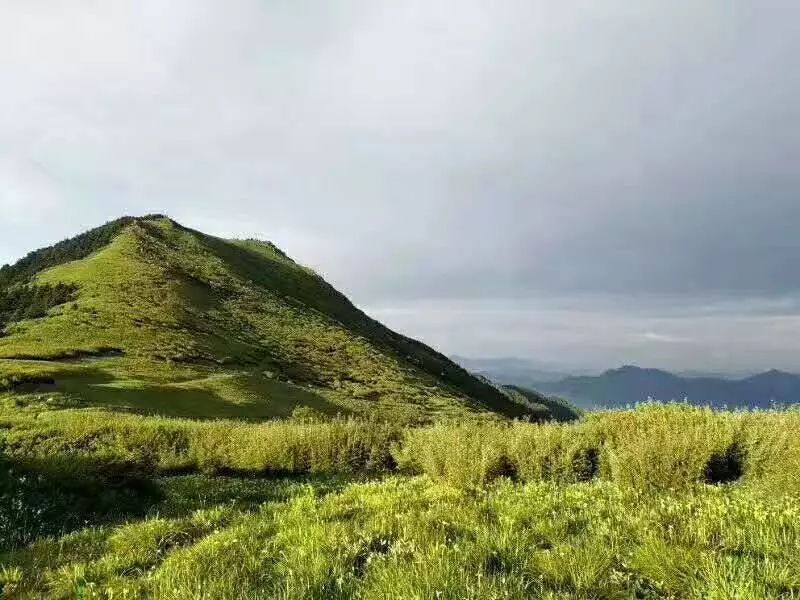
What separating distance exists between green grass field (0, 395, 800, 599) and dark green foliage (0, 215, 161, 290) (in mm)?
81810

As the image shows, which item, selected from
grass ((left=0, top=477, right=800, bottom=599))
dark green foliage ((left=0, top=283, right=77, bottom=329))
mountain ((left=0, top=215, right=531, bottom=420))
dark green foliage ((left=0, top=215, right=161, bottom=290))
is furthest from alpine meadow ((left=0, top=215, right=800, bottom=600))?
dark green foliage ((left=0, top=215, right=161, bottom=290))

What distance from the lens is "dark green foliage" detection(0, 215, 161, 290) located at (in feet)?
297

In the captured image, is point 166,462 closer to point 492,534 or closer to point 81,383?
point 492,534

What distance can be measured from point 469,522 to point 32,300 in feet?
233

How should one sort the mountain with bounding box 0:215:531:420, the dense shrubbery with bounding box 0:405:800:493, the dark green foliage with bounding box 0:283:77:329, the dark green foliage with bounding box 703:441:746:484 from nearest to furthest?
the dense shrubbery with bounding box 0:405:800:493, the dark green foliage with bounding box 703:441:746:484, the mountain with bounding box 0:215:531:420, the dark green foliage with bounding box 0:283:77:329

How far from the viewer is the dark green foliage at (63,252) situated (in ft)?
297

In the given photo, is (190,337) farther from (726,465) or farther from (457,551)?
(457,551)

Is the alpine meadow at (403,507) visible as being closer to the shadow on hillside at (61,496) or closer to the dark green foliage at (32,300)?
the shadow on hillside at (61,496)

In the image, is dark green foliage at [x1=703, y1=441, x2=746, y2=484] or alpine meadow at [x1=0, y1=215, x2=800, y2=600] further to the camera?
dark green foliage at [x1=703, y1=441, x2=746, y2=484]

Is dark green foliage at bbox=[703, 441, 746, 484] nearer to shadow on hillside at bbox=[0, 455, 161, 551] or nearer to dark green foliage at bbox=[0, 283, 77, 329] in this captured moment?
shadow on hillside at bbox=[0, 455, 161, 551]

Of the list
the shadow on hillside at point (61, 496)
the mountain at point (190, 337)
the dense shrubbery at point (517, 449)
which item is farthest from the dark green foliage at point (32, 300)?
the shadow on hillside at point (61, 496)

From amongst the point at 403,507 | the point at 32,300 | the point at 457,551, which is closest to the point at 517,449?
the point at 403,507

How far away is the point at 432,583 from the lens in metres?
4.77

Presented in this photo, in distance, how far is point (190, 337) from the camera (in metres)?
60.7
